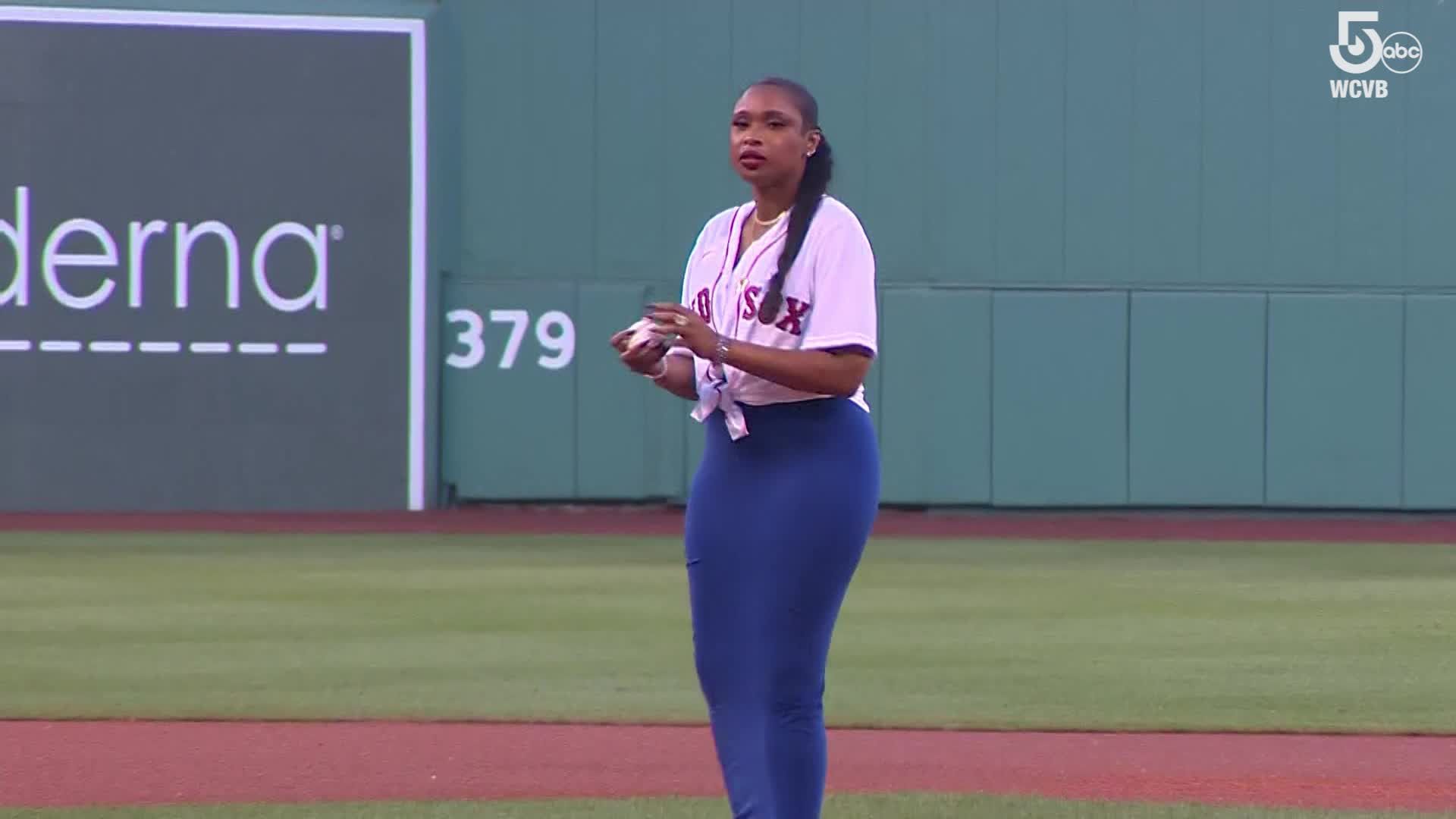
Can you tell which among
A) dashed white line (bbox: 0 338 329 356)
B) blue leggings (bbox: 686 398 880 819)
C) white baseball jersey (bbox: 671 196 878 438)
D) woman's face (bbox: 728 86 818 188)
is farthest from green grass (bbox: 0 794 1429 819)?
dashed white line (bbox: 0 338 329 356)

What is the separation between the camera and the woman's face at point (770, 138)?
4.46 meters

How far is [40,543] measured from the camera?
16.7 meters

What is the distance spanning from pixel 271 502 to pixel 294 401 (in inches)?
36.9

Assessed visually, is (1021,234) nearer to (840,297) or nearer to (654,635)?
(654,635)

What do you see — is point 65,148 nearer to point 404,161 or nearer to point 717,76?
point 404,161

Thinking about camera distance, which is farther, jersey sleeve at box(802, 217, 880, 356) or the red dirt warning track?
the red dirt warning track

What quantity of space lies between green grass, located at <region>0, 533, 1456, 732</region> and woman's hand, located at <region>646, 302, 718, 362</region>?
4.52 meters

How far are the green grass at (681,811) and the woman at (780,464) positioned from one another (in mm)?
1857

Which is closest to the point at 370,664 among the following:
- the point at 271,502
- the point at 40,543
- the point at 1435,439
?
the point at 40,543

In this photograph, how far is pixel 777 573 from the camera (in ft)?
14.6

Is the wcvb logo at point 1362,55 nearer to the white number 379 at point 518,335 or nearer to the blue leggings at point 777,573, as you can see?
the white number 379 at point 518,335

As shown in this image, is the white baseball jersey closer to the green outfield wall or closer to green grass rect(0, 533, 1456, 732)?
green grass rect(0, 533, 1456, 732)

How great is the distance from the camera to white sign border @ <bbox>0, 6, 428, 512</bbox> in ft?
65.4

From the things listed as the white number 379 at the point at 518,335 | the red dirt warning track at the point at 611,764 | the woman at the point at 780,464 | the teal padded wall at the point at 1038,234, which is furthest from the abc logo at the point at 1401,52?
the woman at the point at 780,464
